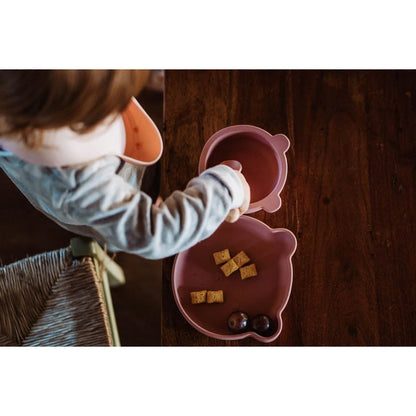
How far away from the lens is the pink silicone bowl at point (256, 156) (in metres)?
0.64

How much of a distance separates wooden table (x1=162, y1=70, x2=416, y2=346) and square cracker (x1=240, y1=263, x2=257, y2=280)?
87 millimetres

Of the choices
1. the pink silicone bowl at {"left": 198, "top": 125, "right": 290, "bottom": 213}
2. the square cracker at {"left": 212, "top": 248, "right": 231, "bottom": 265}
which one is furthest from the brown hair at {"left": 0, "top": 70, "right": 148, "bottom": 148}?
the square cracker at {"left": 212, "top": 248, "right": 231, "bottom": 265}

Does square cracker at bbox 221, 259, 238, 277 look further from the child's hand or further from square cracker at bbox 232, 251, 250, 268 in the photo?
the child's hand

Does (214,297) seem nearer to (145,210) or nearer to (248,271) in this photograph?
(248,271)

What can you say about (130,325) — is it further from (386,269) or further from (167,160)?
(386,269)

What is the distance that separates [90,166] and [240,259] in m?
0.33

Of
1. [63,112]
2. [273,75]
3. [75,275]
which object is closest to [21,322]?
[75,275]

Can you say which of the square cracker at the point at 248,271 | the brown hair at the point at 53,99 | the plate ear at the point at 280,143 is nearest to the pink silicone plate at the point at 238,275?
the square cracker at the point at 248,271

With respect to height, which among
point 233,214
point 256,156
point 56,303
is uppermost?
point 256,156

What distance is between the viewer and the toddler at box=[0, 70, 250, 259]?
1.48ft

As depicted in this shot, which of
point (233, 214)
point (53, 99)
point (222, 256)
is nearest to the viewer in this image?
point (53, 99)

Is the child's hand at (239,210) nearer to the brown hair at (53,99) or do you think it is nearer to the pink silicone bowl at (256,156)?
the pink silicone bowl at (256,156)

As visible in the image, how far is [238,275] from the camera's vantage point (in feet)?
2.32

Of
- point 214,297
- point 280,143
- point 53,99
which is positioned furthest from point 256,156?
point 53,99
